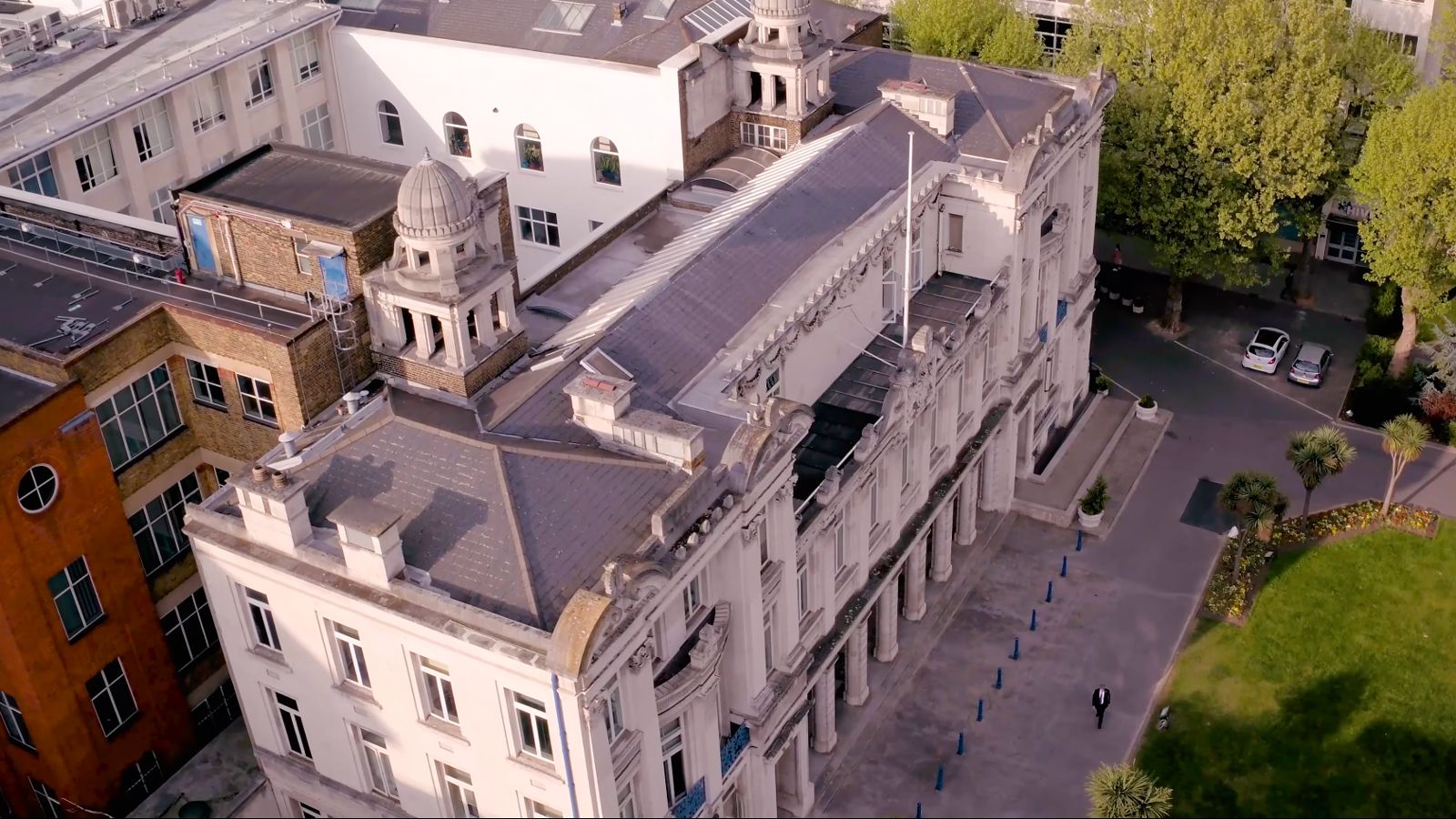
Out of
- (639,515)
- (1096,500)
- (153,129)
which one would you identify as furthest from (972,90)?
(153,129)

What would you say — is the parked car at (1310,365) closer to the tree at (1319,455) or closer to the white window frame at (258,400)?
the tree at (1319,455)

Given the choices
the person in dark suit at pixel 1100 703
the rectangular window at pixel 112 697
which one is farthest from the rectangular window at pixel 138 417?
the person in dark suit at pixel 1100 703

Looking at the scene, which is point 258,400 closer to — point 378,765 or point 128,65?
point 378,765

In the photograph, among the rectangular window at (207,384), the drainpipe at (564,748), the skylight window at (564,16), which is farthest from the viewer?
the skylight window at (564,16)

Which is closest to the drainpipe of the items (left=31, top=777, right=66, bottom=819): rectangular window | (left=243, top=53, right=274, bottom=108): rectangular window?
(left=31, top=777, right=66, bottom=819): rectangular window

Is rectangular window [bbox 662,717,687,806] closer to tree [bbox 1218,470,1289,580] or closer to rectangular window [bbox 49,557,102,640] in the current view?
rectangular window [bbox 49,557,102,640]

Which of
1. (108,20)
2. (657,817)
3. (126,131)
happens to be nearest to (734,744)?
(657,817)

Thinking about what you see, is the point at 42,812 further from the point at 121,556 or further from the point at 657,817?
the point at 657,817

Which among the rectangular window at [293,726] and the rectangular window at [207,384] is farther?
the rectangular window at [207,384]
